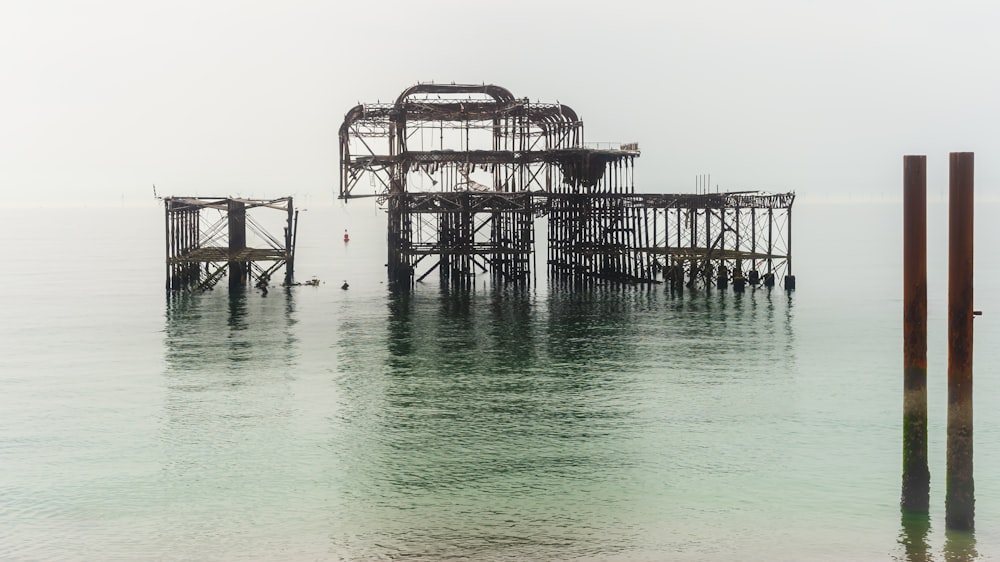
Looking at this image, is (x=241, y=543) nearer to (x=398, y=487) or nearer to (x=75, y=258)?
(x=398, y=487)

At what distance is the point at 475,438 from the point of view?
30.8 metres

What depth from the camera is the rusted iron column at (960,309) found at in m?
19.3

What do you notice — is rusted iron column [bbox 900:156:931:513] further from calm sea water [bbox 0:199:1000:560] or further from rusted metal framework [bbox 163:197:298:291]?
rusted metal framework [bbox 163:197:298:291]

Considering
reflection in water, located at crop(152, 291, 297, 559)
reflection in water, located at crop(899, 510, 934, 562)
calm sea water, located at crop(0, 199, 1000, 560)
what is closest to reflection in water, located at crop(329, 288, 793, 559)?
calm sea water, located at crop(0, 199, 1000, 560)

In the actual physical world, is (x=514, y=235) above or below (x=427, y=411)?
above

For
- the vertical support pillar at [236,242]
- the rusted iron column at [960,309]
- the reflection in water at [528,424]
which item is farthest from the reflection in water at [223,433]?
the vertical support pillar at [236,242]

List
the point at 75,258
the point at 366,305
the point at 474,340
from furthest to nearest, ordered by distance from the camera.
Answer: the point at 75,258, the point at 366,305, the point at 474,340

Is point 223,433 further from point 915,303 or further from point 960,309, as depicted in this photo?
point 960,309

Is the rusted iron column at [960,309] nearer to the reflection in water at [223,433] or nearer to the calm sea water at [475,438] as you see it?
the calm sea water at [475,438]

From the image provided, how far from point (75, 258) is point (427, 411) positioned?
426ft

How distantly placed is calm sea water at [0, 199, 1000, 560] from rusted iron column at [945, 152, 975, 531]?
2.44 m

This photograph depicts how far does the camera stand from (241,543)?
22344 millimetres

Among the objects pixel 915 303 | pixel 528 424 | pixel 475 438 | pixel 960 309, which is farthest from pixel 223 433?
pixel 960 309

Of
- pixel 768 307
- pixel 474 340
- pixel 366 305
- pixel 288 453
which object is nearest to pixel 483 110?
pixel 366 305
